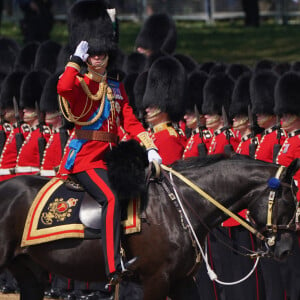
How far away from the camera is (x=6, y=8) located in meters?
28.6

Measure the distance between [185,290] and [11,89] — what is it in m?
4.44

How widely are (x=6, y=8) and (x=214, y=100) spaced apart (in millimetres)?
18972

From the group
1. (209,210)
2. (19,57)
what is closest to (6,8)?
(19,57)

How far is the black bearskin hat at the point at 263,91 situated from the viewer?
984 centimetres

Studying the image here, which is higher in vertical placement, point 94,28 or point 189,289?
point 94,28

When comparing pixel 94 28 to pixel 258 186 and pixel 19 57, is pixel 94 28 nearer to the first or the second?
pixel 258 186

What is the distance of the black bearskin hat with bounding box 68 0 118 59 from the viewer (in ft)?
26.5

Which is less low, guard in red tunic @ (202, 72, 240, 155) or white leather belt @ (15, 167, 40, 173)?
guard in red tunic @ (202, 72, 240, 155)

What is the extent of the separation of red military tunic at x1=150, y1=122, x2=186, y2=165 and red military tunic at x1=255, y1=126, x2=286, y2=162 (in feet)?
2.07

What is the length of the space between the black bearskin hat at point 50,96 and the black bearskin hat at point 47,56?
9.01 ft

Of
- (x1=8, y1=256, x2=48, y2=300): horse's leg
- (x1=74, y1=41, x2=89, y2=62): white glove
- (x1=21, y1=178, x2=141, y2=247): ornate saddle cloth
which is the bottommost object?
(x1=8, y1=256, x2=48, y2=300): horse's leg

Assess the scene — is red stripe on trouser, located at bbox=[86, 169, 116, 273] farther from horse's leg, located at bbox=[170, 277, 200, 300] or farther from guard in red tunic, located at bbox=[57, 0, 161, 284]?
horse's leg, located at bbox=[170, 277, 200, 300]

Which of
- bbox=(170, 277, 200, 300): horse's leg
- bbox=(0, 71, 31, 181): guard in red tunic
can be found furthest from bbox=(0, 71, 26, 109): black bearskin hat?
bbox=(170, 277, 200, 300): horse's leg

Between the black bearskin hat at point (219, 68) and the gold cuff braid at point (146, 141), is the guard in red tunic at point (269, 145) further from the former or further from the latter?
the black bearskin hat at point (219, 68)
